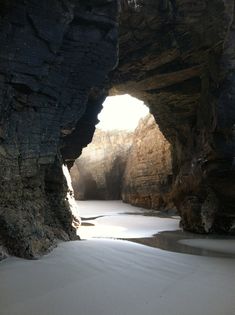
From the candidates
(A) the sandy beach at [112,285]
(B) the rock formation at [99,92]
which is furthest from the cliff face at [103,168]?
(A) the sandy beach at [112,285]

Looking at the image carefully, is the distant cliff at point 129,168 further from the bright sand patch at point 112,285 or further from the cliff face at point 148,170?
the bright sand patch at point 112,285

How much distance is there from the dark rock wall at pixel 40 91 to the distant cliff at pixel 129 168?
12.8 m

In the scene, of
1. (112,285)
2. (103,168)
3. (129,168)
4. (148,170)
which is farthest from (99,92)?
(103,168)

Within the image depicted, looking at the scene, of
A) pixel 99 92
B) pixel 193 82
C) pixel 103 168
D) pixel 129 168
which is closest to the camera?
pixel 99 92

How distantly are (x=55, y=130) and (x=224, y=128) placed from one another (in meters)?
6.35

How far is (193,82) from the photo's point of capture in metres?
13.1

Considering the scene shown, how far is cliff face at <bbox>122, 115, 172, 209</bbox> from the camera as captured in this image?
2078 cm

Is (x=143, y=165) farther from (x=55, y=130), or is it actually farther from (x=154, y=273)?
(x=154, y=273)

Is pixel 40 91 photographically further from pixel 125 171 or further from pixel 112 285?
pixel 125 171

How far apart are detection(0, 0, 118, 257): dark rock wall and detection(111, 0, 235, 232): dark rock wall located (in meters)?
2.45

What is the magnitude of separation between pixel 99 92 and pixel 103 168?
15.4 metres

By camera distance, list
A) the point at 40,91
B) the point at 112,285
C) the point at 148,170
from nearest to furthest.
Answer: the point at 112,285
the point at 40,91
the point at 148,170

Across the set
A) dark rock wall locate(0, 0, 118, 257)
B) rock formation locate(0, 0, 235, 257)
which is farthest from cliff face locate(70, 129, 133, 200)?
dark rock wall locate(0, 0, 118, 257)

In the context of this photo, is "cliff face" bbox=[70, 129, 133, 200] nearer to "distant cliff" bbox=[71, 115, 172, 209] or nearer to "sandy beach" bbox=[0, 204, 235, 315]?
"distant cliff" bbox=[71, 115, 172, 209]
